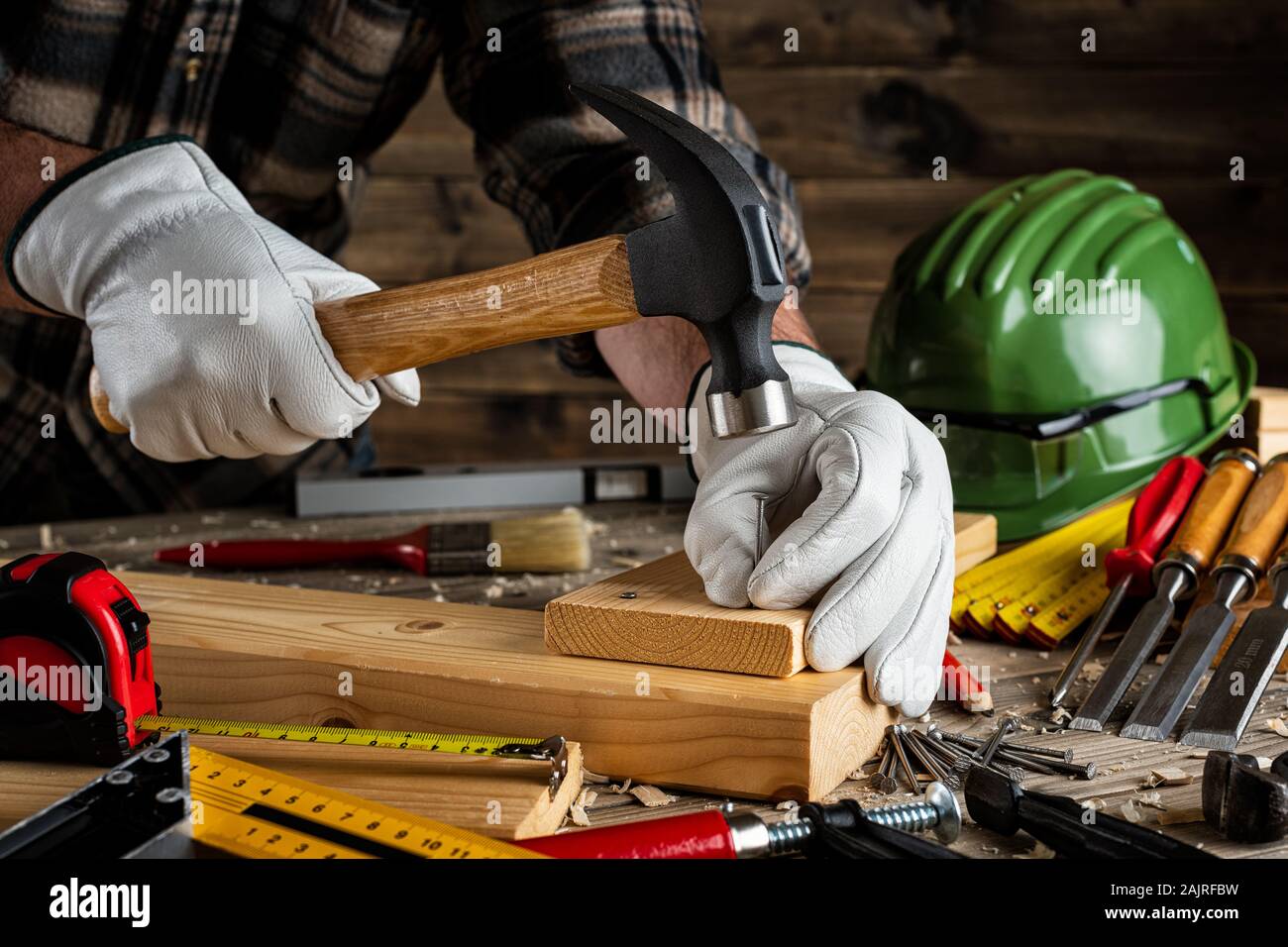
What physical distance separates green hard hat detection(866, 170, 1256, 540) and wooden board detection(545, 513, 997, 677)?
70 centimetres

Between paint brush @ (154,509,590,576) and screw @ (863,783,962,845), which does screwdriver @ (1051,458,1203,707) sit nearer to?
screw @ (863,783,962,845)

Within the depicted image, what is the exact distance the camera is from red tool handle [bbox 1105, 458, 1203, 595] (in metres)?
1.26

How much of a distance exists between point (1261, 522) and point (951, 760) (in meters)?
0.51

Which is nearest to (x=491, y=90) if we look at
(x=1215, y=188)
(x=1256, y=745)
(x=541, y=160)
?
(x=541, y=160)

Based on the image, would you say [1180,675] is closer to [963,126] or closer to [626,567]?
[626,567]

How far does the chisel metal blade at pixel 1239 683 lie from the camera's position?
3.21ft

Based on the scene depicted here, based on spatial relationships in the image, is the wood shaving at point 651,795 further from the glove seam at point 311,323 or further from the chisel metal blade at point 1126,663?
the glove seam at point 311,323

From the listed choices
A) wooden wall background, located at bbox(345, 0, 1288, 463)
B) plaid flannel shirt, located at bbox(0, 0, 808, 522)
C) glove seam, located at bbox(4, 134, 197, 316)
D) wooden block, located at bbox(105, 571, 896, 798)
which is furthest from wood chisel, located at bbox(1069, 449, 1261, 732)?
wooden wall background, located at bbox(345, 0, 1288, 463)

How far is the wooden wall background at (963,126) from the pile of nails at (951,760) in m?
2.26

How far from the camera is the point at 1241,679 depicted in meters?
1.03

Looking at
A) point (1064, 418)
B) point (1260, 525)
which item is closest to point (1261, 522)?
point (1260, 525)

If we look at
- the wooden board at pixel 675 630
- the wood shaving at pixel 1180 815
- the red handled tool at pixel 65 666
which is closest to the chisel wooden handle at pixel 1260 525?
the wood shaving at pixel 1180 815
